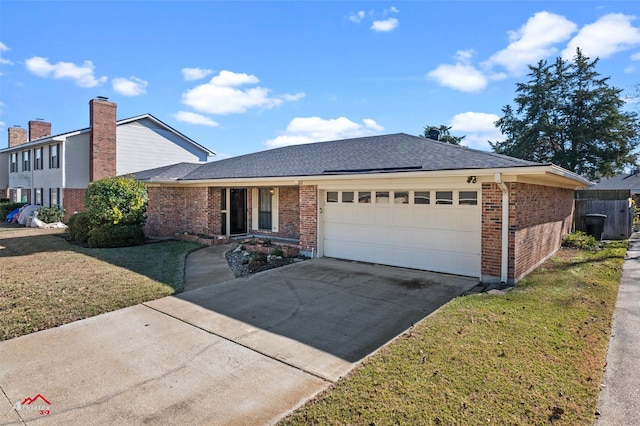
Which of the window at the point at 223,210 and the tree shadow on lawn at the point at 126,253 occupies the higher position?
the window at the point at 223,210

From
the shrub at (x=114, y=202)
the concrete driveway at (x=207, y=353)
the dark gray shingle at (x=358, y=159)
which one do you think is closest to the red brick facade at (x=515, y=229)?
the dark gray shingle at (x=358, y=159)

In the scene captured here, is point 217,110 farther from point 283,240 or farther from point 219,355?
point 219,355

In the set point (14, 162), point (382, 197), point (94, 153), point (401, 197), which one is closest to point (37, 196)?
point (14, 162)

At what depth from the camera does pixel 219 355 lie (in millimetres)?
4652

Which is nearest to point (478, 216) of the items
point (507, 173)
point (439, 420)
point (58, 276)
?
point (507, 173)

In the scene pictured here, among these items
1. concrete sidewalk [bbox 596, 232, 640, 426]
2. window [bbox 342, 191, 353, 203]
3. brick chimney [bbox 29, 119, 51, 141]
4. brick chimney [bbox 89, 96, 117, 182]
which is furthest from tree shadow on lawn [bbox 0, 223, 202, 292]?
brick chimney [bbox 29, 119, 51, 141]

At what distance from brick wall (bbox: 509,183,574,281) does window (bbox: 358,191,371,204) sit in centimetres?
366

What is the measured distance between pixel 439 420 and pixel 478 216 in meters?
5.99

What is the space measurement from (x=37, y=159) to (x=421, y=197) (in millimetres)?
25190

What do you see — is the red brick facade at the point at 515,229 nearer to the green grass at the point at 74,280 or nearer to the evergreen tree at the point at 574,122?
the green grass at the point at 74,280

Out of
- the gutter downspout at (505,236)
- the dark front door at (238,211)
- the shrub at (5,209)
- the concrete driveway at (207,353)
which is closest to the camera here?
the concrete driveway at (207,353)

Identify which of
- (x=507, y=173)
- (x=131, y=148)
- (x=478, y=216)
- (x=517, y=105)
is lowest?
(x=478, y=216)

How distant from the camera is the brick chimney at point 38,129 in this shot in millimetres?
27812

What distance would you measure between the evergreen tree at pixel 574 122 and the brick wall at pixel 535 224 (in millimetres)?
19052
